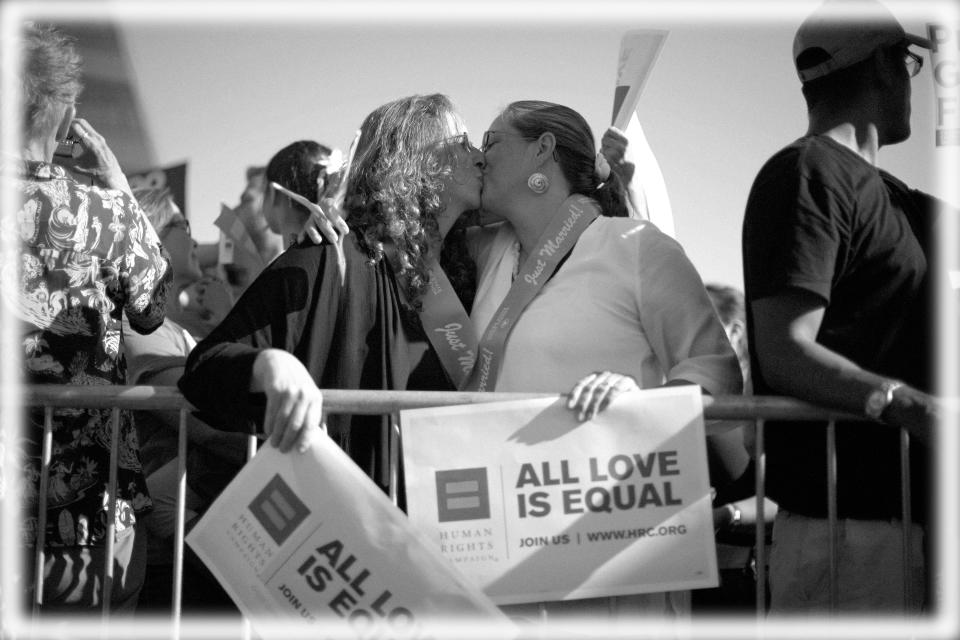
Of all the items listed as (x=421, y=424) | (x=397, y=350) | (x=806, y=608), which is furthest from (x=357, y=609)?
(x=806, y=608)

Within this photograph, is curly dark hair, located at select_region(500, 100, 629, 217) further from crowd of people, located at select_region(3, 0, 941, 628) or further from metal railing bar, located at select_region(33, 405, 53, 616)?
metal railing bar, located at select_region(33, 405, 53, 616)

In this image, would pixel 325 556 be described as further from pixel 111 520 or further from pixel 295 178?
pixel 295 178

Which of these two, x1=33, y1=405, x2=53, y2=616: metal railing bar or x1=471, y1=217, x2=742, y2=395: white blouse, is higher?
x1=471, y1=217, x2=742, y2=395: white blouse

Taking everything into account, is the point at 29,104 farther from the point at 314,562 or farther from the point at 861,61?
the point at 861,61

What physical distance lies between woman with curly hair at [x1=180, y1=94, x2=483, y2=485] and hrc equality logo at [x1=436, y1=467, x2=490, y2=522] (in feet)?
0.94

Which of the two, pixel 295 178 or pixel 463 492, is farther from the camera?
pixel 295 178

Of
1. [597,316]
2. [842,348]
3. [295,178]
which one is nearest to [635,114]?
[597,316]

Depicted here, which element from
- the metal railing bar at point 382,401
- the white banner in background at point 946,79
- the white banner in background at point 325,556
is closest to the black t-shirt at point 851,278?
the metal railing bar at point 382,401

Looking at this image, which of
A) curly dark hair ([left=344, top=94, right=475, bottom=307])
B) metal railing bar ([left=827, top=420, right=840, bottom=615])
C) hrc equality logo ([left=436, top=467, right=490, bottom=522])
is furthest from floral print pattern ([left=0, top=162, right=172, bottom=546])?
metal railing bar ([left=827, top=420, right=840, bottom=615])

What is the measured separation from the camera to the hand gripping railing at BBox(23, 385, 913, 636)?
3.02 meters

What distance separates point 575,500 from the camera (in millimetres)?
3021

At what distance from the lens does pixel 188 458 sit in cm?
426

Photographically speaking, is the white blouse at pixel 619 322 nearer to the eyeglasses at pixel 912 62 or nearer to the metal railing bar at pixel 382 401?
the metal railing bar at pixel 382 401

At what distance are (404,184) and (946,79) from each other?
1.72 m
